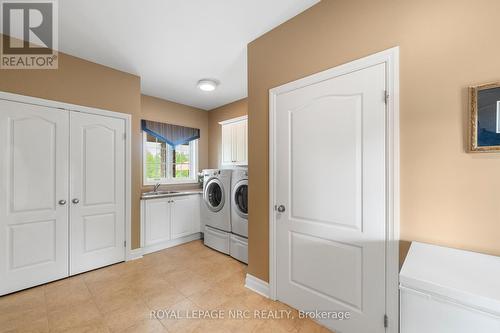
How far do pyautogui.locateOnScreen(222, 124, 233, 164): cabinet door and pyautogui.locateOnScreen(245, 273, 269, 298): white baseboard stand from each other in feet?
7.34

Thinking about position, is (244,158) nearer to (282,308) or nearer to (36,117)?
(282,308)

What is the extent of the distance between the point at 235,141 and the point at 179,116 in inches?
53.0

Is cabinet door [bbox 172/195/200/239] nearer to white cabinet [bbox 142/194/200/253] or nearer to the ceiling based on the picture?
white cabinet [bbox 142/194/200/253]

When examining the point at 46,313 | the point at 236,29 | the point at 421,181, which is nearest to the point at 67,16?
the point at 236,29

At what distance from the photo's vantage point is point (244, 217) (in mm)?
2914

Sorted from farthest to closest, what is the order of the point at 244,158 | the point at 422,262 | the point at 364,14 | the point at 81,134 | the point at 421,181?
the point at 244,158
the point at 81,134
the point at 364,14
the point at 421,181
the point at 422,262

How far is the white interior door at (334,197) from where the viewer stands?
1443 mm

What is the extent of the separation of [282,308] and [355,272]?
801mm

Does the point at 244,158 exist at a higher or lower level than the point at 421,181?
higher

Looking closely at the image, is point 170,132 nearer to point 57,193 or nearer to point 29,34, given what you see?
point 57,193

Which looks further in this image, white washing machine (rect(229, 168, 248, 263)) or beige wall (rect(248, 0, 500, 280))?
white washing machine (rect(229, 168, 248, 263))

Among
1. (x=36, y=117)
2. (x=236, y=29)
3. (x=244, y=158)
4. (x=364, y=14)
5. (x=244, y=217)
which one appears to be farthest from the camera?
(x=244, y=158)

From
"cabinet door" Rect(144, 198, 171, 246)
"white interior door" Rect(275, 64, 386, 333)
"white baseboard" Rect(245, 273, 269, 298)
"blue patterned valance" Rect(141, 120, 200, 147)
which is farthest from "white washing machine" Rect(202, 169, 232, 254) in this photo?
"white interior door" Rect(275, 64, 386, 333)

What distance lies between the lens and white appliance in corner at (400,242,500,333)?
735mm
